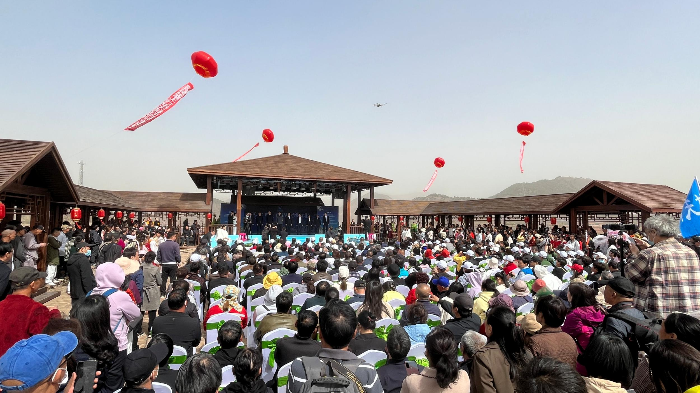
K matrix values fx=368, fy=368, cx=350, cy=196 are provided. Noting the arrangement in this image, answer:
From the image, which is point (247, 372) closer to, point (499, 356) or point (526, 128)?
point (499, 356)

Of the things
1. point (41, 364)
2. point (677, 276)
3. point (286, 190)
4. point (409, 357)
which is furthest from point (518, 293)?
point (286, 190)

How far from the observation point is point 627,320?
98.7 inches

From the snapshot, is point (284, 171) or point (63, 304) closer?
point (63, 304)

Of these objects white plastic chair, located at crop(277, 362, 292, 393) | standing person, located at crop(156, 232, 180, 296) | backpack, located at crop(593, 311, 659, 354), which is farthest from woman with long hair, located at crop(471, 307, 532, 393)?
standing person, located at crop(156, 232, 180, 296)

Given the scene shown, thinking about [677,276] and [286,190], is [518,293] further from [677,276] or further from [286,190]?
[286,190]

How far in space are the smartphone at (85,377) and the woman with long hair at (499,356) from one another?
7.41 ft

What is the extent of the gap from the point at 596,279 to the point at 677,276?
133 inches

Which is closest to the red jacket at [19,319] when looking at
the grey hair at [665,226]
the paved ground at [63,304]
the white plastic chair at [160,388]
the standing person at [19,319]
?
the standing person at [19,319]

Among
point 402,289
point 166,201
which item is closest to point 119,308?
point 402,289

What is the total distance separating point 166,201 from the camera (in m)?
22.5

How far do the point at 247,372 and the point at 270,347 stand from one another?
40.3 inches

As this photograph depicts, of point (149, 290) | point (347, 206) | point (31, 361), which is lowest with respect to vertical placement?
point (149, 290)

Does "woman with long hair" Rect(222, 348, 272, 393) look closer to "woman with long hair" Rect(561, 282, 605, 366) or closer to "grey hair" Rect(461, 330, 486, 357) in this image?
"grey hair" Rect(461, 330, 486, 357)

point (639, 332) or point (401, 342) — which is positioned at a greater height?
point (639, 332)
